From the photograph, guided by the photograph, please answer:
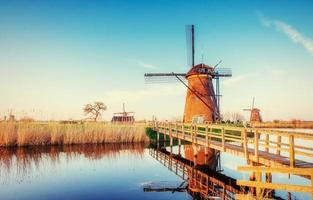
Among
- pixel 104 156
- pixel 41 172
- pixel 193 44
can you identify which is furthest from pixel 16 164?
pixel 193 44

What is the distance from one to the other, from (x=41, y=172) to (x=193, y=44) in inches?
878

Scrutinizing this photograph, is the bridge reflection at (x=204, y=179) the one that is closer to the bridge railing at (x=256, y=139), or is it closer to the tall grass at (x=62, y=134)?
the bridge railing at (x=256, y=139)

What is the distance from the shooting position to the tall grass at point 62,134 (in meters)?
21.2

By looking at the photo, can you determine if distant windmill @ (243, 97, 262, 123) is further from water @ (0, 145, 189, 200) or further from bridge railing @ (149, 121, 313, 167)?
water @ (0, 145, 189, 200)

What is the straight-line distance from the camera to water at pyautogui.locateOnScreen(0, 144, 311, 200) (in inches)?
420

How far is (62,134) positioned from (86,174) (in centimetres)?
1001

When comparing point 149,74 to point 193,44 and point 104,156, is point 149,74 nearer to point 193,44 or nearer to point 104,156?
point 193,44

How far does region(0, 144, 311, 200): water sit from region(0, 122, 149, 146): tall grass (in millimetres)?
1399

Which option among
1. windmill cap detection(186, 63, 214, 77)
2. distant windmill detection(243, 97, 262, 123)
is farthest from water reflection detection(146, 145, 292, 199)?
distant windmill detection(243, 97, 262, 123)

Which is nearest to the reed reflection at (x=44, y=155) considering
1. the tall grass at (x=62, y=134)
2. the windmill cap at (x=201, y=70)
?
the tall grass at (x=62, y=134)

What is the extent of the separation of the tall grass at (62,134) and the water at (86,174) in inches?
55.1

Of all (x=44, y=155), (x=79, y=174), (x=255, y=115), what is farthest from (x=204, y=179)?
(x=255, y=115)

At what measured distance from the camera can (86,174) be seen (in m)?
13.9

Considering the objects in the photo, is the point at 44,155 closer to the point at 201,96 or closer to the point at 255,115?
the point at 201,96
